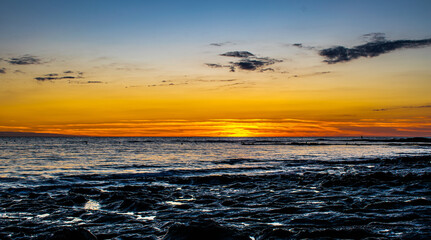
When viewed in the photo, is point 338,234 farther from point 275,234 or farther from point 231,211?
point 231,211

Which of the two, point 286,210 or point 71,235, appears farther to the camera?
point 286,210

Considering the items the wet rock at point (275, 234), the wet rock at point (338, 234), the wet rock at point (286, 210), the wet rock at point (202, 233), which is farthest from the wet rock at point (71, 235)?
the wet rock at point (286, 210)

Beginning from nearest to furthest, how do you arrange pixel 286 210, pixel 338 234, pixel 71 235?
pixel 71 235, pixel 338 234, pixel 286 210

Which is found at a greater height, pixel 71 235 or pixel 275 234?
pixel 71 235

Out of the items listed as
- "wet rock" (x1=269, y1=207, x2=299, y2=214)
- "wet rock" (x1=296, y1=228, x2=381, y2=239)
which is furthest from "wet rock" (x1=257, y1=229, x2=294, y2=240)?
"wet rock" (x1=269, y1=207, x2=299, y2=214)

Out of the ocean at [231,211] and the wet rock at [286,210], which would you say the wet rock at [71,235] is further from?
the wet rock at [286,210]

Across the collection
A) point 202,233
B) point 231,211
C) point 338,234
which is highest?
point 202,233

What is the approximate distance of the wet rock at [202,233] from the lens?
24.1 feet

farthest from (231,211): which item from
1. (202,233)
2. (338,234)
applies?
(338,234)

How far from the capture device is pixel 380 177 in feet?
61.8

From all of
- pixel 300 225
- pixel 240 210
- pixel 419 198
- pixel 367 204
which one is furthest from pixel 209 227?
pixel 419 198

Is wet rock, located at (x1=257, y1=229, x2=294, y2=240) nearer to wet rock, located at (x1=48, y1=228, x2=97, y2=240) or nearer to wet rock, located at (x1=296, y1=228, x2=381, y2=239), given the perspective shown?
wet rock, located at (x1=296, y1=228, x2=381, y2=239)

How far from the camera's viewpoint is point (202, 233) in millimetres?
7430

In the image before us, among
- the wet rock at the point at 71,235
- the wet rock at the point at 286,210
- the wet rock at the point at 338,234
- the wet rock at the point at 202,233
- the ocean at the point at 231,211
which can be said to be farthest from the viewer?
the wet rock at the point at 286,210
